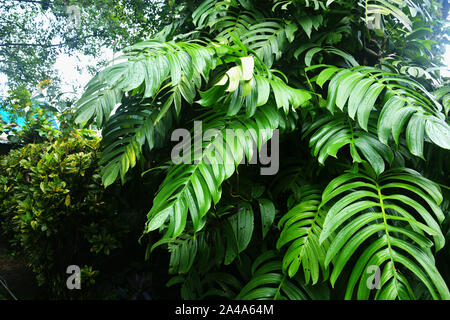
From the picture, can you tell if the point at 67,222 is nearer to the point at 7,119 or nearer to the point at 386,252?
the point at 386,252

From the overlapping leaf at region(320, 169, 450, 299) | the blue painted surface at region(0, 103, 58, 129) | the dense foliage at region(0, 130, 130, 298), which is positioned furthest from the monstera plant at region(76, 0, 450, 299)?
the blue painted surface at region(0, 103, 58, 129)

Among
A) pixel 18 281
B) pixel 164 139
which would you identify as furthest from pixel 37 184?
pixel 164 139

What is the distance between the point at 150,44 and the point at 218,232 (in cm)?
66

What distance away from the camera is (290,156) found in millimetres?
1223

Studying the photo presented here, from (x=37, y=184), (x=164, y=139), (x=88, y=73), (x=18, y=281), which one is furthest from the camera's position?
(x=88, y=73)

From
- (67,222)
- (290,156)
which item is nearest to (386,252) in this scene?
(290,156)

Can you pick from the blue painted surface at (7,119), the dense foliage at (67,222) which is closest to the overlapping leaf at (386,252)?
the dense foliage at (67,222)

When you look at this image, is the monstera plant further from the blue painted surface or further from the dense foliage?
the blue painted surface

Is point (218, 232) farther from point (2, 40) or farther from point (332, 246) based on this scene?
point (2, 40)

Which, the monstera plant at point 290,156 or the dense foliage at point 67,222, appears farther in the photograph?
the dense foliage at point 67,222

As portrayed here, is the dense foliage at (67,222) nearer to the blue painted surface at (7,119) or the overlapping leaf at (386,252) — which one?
the overlapping leaf at (386,252)

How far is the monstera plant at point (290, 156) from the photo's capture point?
77cm

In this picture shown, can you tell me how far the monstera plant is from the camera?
774 mm

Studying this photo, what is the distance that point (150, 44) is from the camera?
918 millimetres
